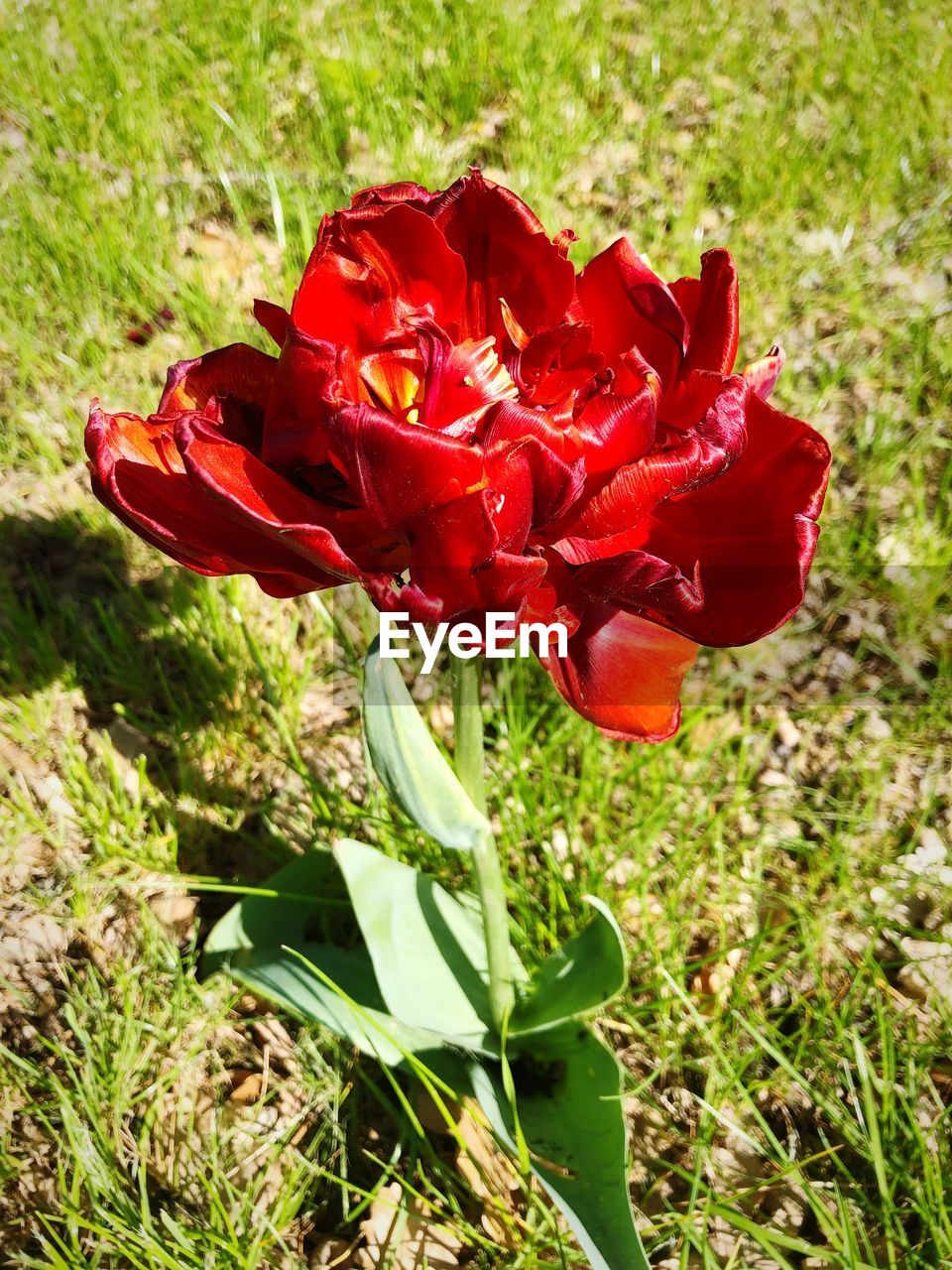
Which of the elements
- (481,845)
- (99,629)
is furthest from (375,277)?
(99,629)

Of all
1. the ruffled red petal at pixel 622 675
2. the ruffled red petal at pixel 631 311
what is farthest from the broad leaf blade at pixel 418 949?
the ruffled red petal at pixel 631 311

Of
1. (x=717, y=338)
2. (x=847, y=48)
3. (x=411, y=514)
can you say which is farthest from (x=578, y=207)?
(x=411, y=514)

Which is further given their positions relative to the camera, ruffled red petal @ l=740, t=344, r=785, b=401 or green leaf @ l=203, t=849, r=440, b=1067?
green leaf @ l=203, t=849, r=440, b=1067

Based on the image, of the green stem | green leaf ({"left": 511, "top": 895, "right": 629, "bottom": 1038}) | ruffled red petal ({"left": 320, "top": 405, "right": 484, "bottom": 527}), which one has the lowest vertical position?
green leaf ({"left": 511, "top": 895, "right": 629, "bottom": 1038})

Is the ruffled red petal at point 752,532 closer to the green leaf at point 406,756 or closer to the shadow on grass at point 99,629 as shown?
Answer: the green leaf at point 406,756

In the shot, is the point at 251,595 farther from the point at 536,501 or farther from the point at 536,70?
the point at 536,70

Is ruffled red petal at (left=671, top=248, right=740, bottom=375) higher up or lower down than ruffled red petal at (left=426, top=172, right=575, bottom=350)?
lower down

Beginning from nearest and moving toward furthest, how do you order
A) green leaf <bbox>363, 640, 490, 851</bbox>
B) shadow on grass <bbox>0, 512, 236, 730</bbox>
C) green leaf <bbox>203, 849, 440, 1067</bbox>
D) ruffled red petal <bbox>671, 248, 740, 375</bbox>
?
ruffled red petal <bbox>671, 248, 740, 375</bbox>, green leaf <bbox>363, 640, 490, 851</bbox>, green leaf <bbox>203, 849, 440, 1067</bbox>, shadow on grass <bbox>0, 512, 236, 730</bbox>

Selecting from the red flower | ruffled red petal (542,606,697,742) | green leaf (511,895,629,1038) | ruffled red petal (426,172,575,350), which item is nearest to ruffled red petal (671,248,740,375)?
the red flower

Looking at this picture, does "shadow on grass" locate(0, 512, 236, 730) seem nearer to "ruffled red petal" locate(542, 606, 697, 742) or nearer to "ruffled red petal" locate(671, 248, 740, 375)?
"ruffled red petal" locate(542, 606, 697, 742)
